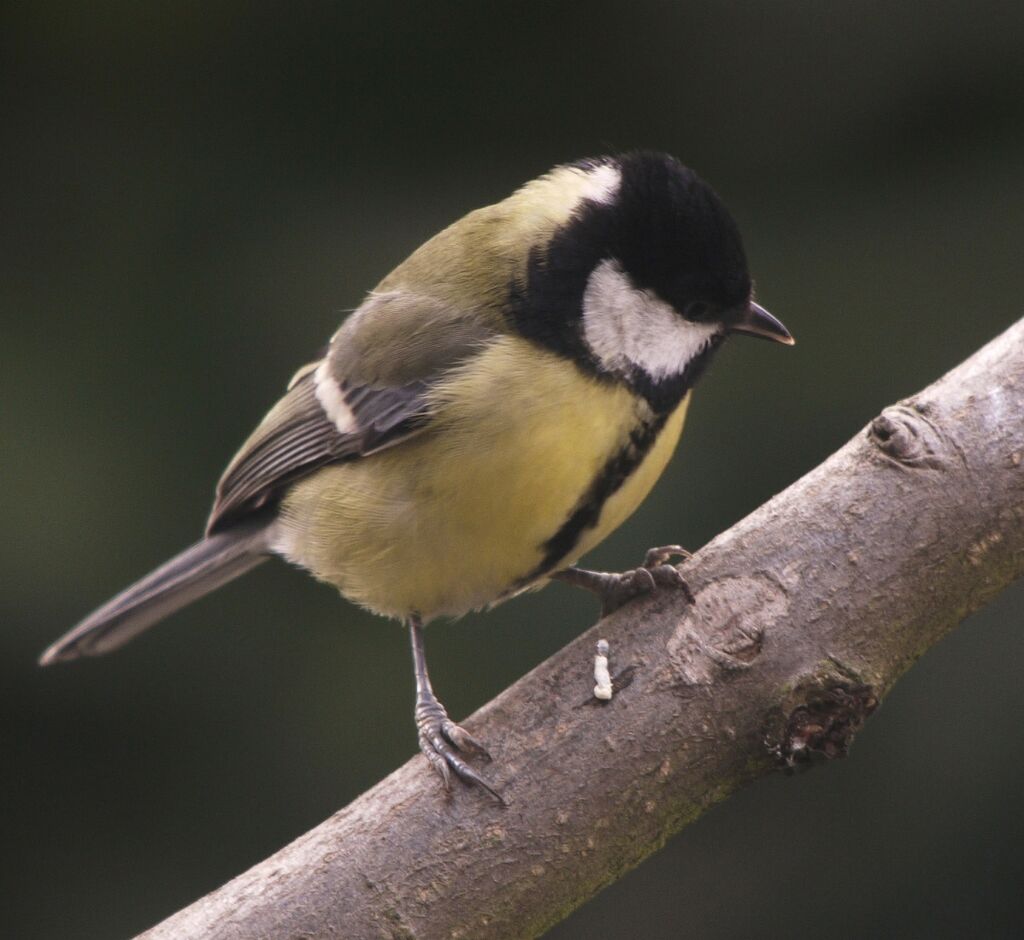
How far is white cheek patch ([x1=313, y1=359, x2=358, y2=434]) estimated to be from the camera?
1.26 meters

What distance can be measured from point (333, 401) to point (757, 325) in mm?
425

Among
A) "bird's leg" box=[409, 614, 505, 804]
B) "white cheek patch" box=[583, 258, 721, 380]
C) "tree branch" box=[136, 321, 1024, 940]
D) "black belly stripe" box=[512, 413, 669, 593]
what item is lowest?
"tree branch" box=[136, 321, 1024, 940]

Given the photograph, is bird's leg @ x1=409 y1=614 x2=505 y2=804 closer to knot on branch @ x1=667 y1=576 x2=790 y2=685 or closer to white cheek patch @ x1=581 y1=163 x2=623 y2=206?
knot on branch @ x1=667 y1=576 x2=790 y2=685

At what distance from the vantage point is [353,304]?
1679mm

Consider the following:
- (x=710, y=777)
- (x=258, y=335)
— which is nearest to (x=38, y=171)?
(x=258, y=335)

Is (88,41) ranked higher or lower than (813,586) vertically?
higher

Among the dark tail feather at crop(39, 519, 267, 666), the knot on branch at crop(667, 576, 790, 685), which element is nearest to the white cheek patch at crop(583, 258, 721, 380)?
the knot on branch at crop(667, 576, 790, 685)

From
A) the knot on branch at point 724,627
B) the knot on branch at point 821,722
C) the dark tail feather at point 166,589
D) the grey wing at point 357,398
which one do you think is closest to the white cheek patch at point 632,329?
the grey wing at point 357,398

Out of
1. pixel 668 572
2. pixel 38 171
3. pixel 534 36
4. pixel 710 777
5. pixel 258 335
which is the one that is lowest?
pixel 710 777

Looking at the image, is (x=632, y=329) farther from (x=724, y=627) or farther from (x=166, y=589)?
(x=166, y=589)

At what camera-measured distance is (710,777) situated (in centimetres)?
95

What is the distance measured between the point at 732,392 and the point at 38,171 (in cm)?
95

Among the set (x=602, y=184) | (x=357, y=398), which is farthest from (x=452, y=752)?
(x=602, y=184)

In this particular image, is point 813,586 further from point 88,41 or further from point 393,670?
point 88,41
